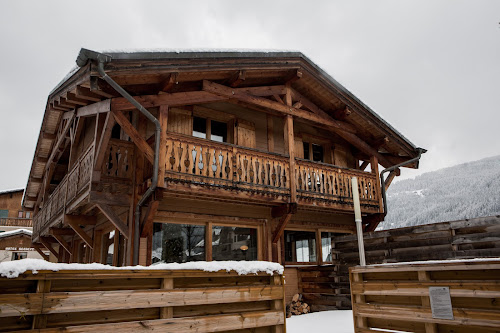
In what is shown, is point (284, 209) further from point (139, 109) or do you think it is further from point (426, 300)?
point (426, 300)

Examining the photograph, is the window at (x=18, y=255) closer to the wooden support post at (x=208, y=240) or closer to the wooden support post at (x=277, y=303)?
the wooden support post at (x=208, y=240)

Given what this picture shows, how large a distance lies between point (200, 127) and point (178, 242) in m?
3.33

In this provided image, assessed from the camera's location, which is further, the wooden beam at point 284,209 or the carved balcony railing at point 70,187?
the wooden beam at point 284,209

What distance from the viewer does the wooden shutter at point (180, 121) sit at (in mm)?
11044

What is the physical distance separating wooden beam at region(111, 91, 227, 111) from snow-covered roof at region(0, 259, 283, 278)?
5.14m

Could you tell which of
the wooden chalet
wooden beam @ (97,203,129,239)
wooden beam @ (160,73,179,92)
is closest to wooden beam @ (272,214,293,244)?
the wooden chalet

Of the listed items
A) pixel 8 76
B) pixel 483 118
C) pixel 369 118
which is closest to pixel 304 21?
pixel 483 118

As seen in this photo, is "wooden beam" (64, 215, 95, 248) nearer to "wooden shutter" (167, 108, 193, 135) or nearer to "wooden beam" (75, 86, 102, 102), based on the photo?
"wooden shutter" (167, 108, 193, 135)

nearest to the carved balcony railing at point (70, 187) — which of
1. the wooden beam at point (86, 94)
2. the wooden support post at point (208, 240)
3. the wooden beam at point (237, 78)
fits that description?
the wooden beam at point (86, 94)

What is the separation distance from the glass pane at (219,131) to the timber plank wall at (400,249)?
4334mm

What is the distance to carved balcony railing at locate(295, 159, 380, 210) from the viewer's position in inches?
460

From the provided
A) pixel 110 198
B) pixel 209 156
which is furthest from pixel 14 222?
pixel 209 156

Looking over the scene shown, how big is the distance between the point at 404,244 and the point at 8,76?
222m

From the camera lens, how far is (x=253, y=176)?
35.0ft
